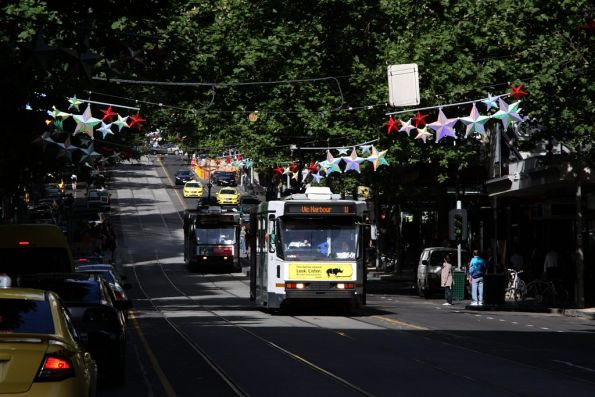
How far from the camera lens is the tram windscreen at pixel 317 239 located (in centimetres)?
3356

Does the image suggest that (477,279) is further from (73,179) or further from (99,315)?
(73,179)

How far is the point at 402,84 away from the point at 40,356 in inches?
1153

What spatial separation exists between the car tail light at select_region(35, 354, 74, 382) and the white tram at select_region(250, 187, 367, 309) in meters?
23.0

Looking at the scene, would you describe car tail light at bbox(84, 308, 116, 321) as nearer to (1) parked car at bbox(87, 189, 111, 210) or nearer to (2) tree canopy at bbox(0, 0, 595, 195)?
(2) tree canopy at bbox(0, 0, 595, 195)

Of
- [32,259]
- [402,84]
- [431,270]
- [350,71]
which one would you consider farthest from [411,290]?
[32,259]

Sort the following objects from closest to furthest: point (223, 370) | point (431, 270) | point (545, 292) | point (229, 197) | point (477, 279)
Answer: point (223, 370), point (477, 279), point (545, 292), point (431, 270), point (229, 197)

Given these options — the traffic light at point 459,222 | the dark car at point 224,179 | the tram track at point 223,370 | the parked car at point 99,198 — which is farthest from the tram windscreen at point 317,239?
the dark car at point 224,179

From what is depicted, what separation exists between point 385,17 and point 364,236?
A: 59.2ft

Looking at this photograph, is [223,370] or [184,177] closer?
[223,370]

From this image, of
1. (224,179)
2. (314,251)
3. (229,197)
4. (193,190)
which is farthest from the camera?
(224,179)

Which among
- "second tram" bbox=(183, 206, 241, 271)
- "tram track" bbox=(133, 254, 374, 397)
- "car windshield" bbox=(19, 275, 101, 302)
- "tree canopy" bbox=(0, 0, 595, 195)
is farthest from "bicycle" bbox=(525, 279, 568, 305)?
"car windshield" bbox=(19, 275, 101, 302)

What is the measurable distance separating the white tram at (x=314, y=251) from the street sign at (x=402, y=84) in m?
4.39

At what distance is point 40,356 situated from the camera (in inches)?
404

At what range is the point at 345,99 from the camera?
48906 millimetres
